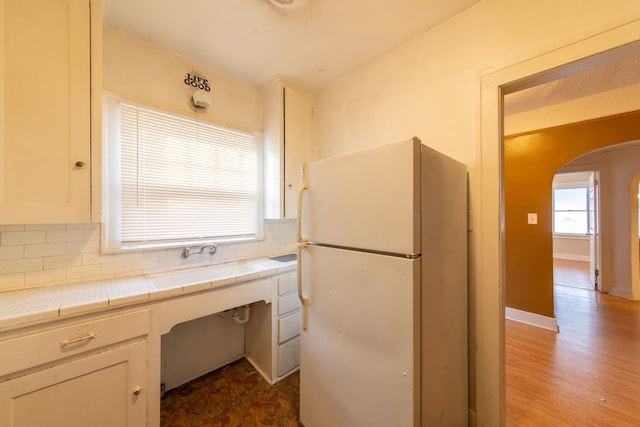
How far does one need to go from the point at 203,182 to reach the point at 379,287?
1.67m

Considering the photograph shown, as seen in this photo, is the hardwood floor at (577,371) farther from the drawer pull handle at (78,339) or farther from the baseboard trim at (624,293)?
the drawer pull handle at (78,339)

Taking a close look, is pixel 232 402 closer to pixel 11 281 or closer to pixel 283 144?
pixel 11 281

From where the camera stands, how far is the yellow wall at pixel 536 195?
2.57 m

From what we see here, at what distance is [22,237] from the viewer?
1.32 metres

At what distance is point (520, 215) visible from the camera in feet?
9.64

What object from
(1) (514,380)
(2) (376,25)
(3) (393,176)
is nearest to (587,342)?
(1) (514,380)

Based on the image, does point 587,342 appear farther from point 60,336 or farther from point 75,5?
point 75,5

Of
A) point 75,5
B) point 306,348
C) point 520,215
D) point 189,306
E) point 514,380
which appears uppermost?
point 75,5

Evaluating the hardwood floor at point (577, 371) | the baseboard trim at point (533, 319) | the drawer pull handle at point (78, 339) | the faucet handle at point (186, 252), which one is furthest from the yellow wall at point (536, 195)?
the drawer pull handle at point (78, 339)

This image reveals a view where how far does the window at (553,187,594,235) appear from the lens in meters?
6.17

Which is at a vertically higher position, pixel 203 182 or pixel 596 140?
pixel 596 140

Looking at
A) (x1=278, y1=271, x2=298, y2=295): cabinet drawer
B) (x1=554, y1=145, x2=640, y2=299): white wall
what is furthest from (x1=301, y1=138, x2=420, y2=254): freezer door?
(x1=554, y1=145, x2=640, y2=299): white wall

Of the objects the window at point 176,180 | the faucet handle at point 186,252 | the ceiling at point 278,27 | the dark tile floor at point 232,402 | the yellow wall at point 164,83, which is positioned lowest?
the dark tile floor at point 232,402

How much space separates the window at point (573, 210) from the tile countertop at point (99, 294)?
843 centimetres
